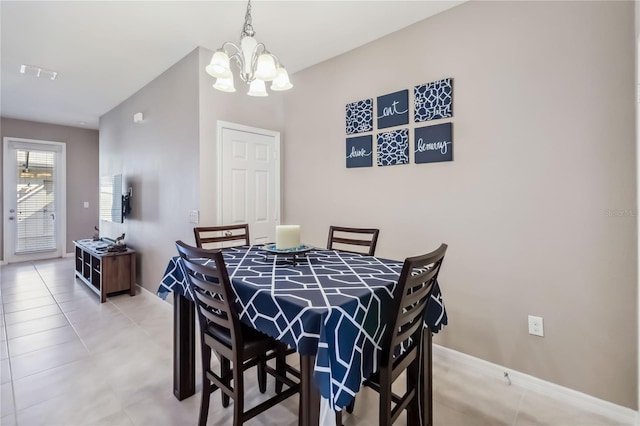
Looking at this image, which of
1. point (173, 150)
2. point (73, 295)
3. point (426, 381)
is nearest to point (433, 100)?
point (426, 381)

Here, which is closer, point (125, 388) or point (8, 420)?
point (8, 420)

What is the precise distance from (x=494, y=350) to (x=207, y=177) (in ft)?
8.91

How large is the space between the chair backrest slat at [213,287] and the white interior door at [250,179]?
1.69m

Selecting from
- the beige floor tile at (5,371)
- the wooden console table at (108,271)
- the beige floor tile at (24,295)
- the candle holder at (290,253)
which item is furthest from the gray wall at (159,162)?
the candle holder at (290,253)

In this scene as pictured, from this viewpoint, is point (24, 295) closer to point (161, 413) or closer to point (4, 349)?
point (4, 349)

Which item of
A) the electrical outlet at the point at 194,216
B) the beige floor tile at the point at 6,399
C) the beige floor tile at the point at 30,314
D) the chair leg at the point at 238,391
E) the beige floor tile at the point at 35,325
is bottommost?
the beige floor tile at the point at 6,399

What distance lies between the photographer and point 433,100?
2379 mm

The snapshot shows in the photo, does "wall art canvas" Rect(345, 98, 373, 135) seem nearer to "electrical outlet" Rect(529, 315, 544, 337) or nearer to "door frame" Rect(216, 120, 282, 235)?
"door frame" Rect(216, 120, 282, 235)

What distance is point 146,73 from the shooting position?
349cm

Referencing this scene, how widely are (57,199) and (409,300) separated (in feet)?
23.4

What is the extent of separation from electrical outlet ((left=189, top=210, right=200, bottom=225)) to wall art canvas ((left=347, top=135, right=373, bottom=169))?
147 cm

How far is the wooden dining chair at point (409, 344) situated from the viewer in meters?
1.15

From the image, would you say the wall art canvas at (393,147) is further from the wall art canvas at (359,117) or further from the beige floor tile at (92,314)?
the beige floor tile at (92,314)

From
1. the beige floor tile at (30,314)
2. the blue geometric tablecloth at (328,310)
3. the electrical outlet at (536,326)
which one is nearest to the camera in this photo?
the blue geometric tablecloth at (328,310)
